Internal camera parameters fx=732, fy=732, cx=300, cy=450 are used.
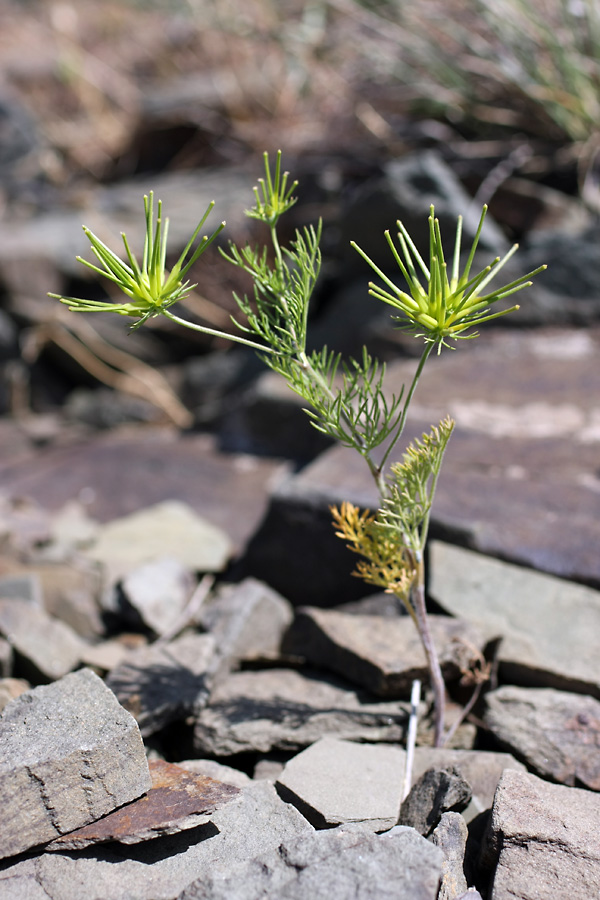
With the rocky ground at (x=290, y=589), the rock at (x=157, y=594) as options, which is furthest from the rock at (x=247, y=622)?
the rock at (x=157, y=594)

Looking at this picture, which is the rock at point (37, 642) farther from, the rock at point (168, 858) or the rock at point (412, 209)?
the rock at point (412, 209)

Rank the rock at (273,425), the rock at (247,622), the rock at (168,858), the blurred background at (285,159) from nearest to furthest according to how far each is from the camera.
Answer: the rock at (168,858)
the rock at (247,622)
the rock at (273,425)
the blurred background at (285,159)

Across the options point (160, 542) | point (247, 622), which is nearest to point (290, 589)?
point (247, 622)

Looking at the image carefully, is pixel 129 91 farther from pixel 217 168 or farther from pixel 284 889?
Answer: pixel 284 889

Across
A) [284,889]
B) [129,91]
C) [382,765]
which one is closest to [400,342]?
[382,765]

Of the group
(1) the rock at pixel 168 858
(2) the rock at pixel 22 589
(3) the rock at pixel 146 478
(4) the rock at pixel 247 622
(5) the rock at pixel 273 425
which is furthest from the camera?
(5) the rock at pixel 273 425

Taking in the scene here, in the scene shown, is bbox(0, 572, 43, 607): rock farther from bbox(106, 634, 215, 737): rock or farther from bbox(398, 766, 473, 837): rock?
bbox(398, 766, 473, 837): rock
